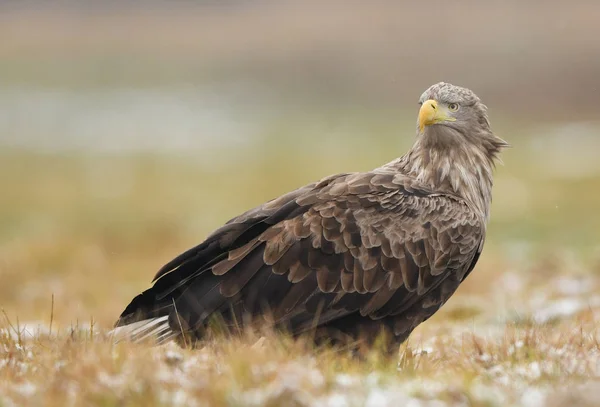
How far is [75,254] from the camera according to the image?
875 inches

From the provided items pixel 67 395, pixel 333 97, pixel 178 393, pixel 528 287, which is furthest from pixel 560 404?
pixel 333 97

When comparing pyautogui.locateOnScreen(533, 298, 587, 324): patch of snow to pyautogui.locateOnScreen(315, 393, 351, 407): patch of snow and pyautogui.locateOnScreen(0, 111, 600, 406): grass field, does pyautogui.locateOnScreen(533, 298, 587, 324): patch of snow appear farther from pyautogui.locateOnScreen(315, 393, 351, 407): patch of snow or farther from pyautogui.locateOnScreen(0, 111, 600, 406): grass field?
pyautogui.locateOnScreen(315, 393, 351, 407): patch of snow

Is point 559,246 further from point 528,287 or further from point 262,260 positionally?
point 262,260

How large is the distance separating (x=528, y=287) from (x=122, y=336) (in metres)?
10.5

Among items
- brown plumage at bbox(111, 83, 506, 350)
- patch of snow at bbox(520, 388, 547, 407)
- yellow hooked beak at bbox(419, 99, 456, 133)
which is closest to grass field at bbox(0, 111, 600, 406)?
patch of snow at bbox(520, 388, 547, 407)

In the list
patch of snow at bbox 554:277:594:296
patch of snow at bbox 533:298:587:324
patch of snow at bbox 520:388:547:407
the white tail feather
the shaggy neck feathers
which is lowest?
patch of snow at bbox 554:277:594:296

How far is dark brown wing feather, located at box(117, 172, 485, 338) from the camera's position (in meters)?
7.79

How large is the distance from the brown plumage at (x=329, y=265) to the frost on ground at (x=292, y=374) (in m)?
0.36

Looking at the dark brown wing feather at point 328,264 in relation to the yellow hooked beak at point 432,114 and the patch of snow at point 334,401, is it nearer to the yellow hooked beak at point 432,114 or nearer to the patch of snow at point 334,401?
the yellow hooked beak at point 432,114

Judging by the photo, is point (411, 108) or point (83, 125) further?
point (411, 108)

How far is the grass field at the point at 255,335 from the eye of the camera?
5.53 meters

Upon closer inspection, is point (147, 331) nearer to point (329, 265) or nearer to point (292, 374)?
point (329, 265)

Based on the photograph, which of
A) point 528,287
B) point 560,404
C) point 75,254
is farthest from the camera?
point 75,254

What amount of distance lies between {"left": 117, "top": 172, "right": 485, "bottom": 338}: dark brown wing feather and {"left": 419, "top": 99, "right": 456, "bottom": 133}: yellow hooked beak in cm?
78
